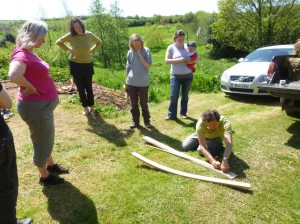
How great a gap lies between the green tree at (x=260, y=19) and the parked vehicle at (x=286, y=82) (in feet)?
62.1

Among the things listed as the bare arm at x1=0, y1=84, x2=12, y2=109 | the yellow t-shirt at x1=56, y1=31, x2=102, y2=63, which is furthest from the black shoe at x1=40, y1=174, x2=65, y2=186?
the yellow t-shirt at x1=56, y1=31, x2=102, y2=63

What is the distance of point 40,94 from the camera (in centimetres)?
333

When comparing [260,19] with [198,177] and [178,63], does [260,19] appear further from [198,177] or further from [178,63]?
[198,177]

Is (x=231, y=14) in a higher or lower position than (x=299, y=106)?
higher

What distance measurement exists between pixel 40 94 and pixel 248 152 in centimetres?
335

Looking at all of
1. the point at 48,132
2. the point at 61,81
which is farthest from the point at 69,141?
the point at 61,81

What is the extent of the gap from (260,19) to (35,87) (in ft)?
76.4

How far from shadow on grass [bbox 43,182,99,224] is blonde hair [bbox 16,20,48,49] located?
1.84 m

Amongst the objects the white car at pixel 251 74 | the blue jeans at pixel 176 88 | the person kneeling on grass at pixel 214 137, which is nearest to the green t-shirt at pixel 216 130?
the person kneeling on grass at pixel 214 137

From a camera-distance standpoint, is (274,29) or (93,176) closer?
(93,176)

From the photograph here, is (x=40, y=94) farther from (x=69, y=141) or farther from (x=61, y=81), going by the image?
(x=61, y=81)

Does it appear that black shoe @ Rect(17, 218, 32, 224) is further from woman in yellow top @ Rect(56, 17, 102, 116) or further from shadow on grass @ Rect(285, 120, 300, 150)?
shadow on grass @ Rect(285, 120, 300, 150)

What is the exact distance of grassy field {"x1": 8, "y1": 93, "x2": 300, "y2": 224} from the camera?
3336mm


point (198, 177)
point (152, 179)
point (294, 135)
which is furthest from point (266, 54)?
point (152, 179)
